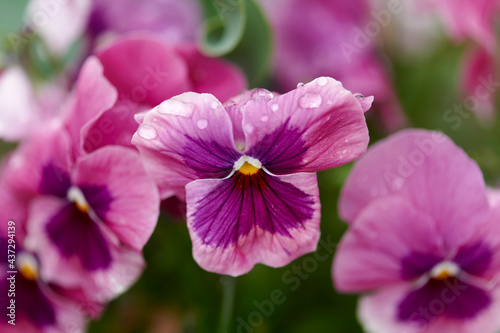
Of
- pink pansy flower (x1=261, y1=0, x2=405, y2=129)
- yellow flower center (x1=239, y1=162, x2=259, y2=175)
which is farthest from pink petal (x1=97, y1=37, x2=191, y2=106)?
pink pansy flower (x1=261, y1=0, x2=405, y2=129)

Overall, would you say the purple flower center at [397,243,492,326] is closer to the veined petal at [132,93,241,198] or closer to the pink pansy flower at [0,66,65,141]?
the veined petal at [132,93,241,198]

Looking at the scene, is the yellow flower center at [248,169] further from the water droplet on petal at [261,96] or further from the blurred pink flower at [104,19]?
the blurred pink flower at [104,19]

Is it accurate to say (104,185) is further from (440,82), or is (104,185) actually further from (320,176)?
(440,82)

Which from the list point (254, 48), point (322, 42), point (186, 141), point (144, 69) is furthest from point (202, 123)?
point (322, 42)

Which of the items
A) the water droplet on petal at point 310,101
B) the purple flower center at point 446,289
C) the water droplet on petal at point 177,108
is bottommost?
the purple flower center at point 446,289

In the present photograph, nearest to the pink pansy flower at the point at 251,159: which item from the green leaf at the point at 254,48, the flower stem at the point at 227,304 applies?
the flower stem at the point at 227,304

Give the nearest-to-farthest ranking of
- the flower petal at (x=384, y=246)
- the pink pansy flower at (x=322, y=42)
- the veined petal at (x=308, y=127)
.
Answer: the veined petal at (x=308, y=127), the flower petal at (x=384, y=246), the pink pansy flower at (x=322, y=42)

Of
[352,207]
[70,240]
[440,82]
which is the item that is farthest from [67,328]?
[440,82]
